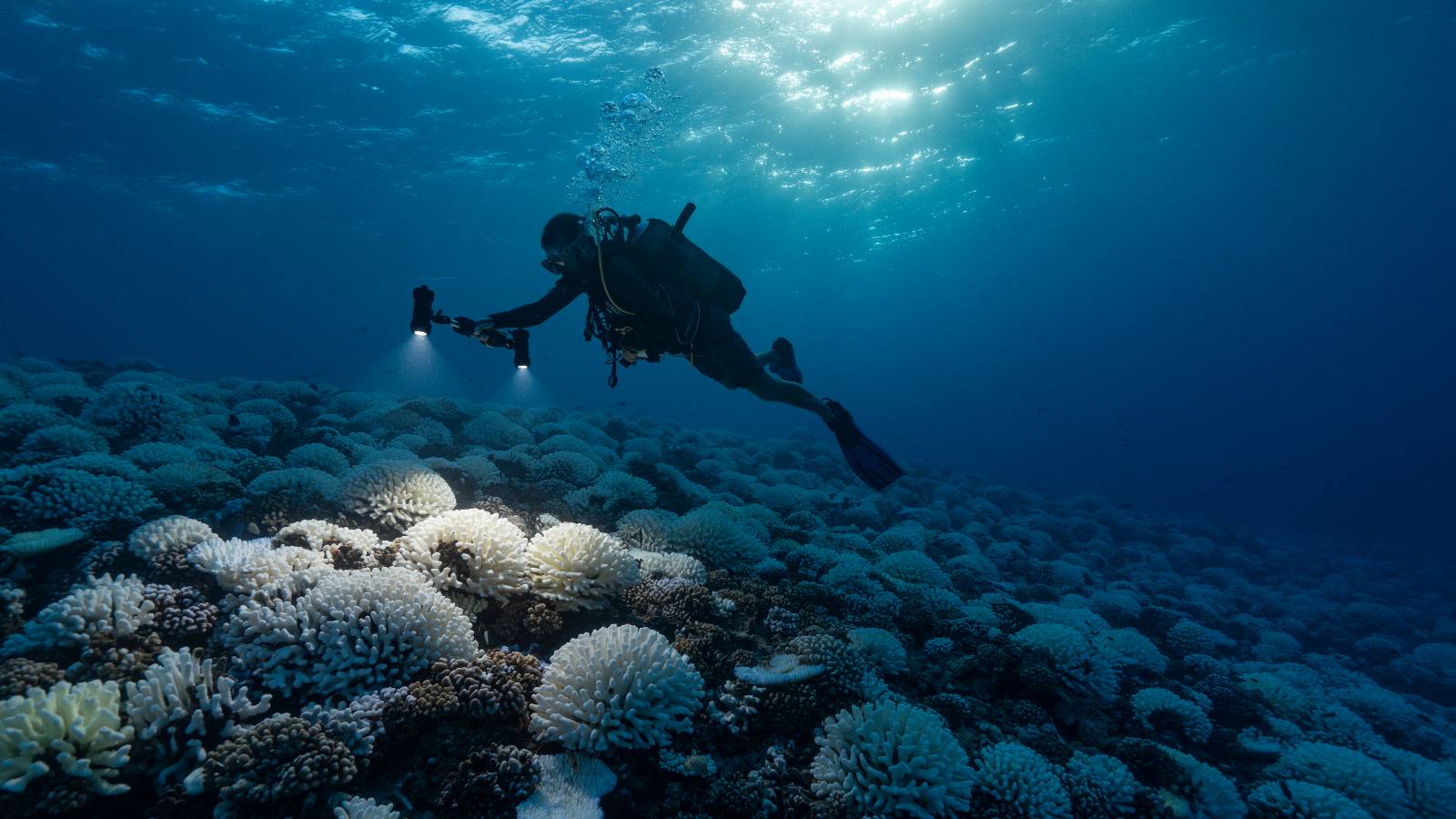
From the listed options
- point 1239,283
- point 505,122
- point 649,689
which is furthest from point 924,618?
point 1239,283

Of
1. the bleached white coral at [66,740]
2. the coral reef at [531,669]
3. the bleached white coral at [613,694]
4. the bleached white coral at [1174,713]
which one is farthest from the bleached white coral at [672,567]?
the bleached white coral at [1174,713]

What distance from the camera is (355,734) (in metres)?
2.93

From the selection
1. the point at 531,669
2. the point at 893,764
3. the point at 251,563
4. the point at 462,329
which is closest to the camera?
the point at 893,764

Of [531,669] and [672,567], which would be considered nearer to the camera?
[531,669]

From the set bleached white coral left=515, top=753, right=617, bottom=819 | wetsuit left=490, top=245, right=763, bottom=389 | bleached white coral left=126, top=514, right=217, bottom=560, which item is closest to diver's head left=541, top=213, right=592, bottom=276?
wetsuit left=490, top=245, right=763, bottom=389

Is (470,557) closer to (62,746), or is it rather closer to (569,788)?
(569,788)

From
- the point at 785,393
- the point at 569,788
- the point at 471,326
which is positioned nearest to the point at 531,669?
the point at 569,788

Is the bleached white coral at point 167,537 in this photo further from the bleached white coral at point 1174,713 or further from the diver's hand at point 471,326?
the bleached white coral at point 1174,713

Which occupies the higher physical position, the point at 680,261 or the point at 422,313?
the point at 680,261

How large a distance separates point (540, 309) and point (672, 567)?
3603 mm

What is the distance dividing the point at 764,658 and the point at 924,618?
2.31 m

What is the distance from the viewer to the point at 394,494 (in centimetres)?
569

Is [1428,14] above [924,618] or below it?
above

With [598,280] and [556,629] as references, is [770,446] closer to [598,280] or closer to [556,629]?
[598,280]
